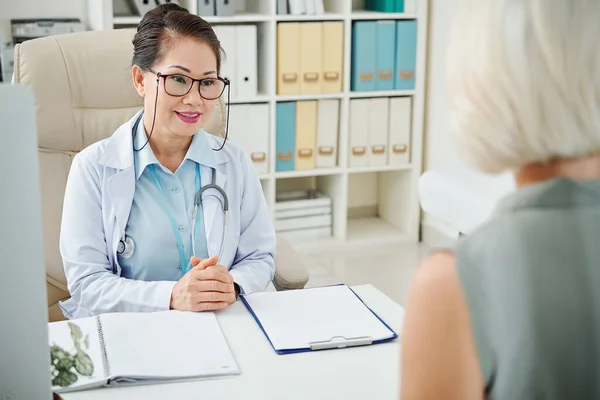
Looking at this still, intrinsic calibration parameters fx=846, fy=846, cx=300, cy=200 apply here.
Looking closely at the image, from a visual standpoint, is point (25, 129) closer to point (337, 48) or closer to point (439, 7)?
point (337, 48)

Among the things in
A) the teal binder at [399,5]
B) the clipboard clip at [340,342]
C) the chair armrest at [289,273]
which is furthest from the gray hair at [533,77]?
the teal binder at [399,5]

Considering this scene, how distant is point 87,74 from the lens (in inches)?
89.9

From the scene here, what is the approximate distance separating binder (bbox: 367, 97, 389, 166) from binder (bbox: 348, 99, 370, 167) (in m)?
0.02

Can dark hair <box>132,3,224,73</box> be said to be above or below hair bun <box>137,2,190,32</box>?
below

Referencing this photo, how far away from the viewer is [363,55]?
4113 millimetres

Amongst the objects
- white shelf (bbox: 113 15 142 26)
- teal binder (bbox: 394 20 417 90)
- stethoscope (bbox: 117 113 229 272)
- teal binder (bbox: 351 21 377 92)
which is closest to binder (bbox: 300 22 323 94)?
teal binder (bbox: 351 21 377 92)

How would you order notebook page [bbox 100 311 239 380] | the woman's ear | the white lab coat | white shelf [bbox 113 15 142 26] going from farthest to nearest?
white shelf [bbox 113 15 142 26], the woman's ear, the white lab coat, notebook page [bbox 100 311 239 380]

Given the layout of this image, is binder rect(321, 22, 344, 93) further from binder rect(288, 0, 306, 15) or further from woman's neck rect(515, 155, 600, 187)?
woman's neck rect(515, 155, 600, 187)

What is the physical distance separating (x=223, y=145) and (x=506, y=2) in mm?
1389

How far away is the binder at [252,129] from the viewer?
13.1ft

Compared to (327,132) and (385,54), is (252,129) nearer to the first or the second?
(327,132)

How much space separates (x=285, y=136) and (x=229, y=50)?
50 centimetres

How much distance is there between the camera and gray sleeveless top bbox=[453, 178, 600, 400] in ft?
2.61

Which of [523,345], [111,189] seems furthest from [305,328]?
[523,345]
